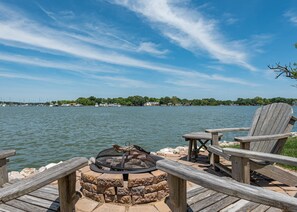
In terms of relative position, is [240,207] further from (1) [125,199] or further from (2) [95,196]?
(2) [95,196]

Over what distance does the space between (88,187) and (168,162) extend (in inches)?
63.0

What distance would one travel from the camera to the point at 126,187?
277cm

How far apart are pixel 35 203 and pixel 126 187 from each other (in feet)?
3.43

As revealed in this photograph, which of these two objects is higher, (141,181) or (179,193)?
(179,193)

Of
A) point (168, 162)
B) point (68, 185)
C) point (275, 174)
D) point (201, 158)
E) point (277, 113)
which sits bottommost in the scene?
point (201, 158)

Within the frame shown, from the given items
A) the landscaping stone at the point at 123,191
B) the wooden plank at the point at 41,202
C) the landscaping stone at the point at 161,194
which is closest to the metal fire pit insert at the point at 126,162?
the landscaping stone at the point at 123,191

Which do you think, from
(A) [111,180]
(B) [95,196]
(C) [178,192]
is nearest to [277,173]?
(C) [178,192]

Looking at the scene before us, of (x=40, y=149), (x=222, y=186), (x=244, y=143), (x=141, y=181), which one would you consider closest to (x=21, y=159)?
(x=40, y=149)

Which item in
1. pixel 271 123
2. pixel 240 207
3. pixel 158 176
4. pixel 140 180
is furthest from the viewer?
pixel 271 123

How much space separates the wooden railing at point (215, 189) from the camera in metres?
1.10

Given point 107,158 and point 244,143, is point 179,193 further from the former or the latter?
point 107,158

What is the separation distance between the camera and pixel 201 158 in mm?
5121

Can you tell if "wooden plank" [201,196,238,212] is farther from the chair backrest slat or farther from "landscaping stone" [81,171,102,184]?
the chair backrest slat

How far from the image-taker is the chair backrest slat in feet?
11.2
